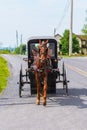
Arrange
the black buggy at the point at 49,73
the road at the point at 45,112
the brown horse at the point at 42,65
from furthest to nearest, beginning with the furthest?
the black buggy at the point at 49,73
the brown horse at the point at 42,65
the road at the point at 45,112

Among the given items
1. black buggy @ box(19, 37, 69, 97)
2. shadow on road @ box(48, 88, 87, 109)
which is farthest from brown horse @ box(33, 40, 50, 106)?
black buggy @ box(19, 37, 69, 97)

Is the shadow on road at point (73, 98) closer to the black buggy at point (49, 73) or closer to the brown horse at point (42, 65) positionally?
the black buggy at point (49, 73)

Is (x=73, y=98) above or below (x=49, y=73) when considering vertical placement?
below

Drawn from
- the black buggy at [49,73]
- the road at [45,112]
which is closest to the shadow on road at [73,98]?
the road at [45,112]

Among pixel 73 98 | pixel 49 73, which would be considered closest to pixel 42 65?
pixel 49 73

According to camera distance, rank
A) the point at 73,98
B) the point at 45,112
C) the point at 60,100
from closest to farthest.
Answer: the point at 45,112, the point at 60,100, the point at 73,98

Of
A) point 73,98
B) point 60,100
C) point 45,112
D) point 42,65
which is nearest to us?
point 45,112

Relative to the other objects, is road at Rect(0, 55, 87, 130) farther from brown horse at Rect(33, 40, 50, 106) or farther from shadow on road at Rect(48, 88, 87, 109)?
brown horse at Rect(33, 40, 50, 106)

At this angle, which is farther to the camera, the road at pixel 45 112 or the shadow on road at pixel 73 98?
the shadow on road at pixel 73 98

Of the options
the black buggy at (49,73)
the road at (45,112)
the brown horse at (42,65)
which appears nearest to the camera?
the road at (45,112)

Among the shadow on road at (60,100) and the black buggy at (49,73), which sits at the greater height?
the black buggy at (49,73)

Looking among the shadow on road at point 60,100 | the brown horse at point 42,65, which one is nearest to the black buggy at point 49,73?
the shadow on road at point 60,100

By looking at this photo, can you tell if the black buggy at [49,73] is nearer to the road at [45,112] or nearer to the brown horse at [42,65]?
the road at [45,112]

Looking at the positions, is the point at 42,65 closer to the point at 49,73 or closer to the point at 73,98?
the point at 49,73
